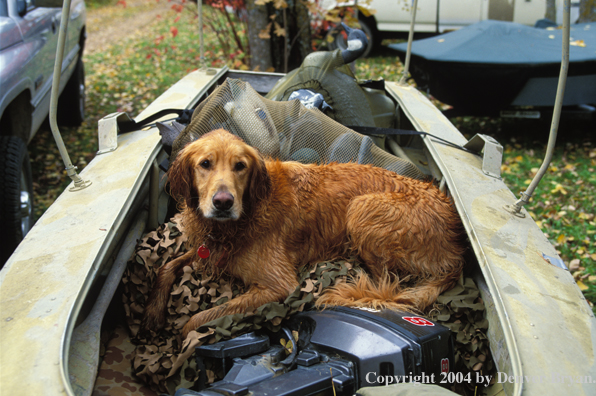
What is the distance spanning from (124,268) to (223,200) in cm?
→ 78

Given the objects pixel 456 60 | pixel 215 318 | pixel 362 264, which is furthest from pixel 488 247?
pixel 456 60

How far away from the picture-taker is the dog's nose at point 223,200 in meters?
2.34

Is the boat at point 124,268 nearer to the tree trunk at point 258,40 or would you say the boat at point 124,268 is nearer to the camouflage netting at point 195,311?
the camouflage netting at point 195,311

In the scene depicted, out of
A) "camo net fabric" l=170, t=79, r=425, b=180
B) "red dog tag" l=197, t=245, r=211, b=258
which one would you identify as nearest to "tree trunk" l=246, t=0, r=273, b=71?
"camo net fabric" l=170, t=79, r=425, b=180

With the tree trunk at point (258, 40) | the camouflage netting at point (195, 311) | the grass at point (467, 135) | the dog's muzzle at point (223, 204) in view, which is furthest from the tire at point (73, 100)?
the dog's muzzle at point (223, 204)

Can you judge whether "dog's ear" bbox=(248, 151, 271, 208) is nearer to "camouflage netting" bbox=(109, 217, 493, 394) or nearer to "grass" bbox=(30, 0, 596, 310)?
"camouflage netting" bbox=(109, 217, 493, 394)

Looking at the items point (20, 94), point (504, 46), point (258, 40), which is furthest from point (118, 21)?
point (504, 46)

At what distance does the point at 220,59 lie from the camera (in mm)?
10578

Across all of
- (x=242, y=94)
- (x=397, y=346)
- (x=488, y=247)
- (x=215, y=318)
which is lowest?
(x=215, y=318)

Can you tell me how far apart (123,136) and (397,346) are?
102 inches

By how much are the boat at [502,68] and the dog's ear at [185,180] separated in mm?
4856

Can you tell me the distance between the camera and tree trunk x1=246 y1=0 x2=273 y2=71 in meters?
6.77

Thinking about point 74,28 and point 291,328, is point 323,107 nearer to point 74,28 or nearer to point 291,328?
point 291,328

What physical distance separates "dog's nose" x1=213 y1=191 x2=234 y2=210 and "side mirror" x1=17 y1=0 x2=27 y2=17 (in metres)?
3.46
